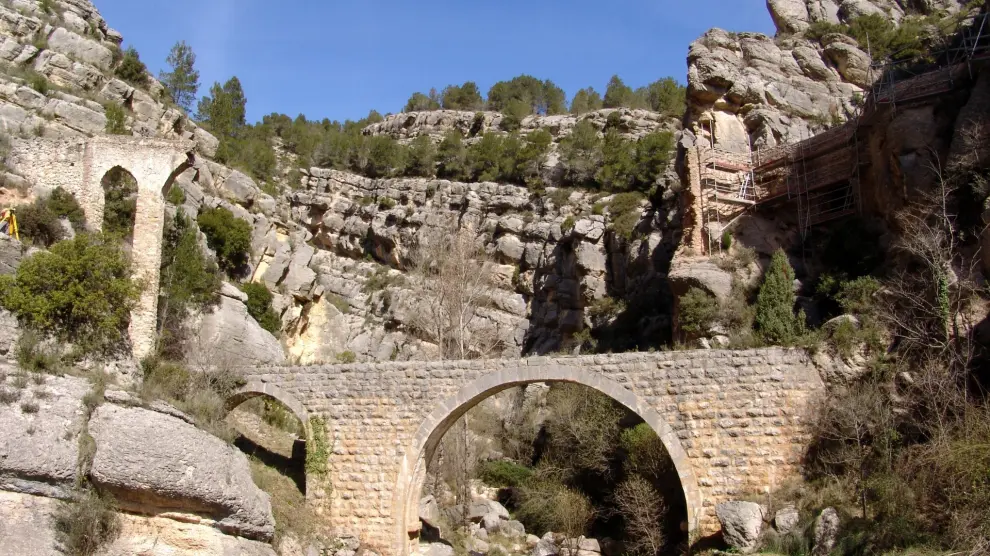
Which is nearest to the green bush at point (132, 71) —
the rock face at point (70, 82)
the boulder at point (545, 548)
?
the rock face at point (70, 82)

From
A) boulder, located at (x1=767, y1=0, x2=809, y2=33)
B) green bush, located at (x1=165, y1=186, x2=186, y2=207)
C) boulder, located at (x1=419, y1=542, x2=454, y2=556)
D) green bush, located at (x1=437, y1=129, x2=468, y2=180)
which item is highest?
boulder, located at (x1=767, y1=0, x2=809, y2=33)

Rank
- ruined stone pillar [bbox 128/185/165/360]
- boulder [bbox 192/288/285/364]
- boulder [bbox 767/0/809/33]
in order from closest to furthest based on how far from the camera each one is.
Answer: ruined stone pillar [bbox 128/185/165/360]
boulder [bbox 192/288/285/364]
boulder [bbox 767/0/809/33]

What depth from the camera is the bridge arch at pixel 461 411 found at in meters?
16.2

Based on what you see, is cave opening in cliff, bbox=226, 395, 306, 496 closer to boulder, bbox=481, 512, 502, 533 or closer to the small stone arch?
the small stone arch

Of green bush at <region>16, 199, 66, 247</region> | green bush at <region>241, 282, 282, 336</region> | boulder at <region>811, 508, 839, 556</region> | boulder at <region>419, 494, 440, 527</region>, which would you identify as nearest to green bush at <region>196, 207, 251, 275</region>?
green bush at <region>241, 282, 282, 336</region>

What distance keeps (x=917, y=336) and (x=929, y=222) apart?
4116 mm

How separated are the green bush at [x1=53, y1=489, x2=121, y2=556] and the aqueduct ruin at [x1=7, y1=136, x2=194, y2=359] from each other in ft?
16.7

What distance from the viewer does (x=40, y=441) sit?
13625 mm

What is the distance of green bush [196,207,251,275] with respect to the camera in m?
26.9

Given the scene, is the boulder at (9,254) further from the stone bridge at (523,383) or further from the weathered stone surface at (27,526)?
the weathered stone surface at (27,526)

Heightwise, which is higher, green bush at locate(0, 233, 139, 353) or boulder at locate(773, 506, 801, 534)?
green bush at locate(0, 233, 139, 353)

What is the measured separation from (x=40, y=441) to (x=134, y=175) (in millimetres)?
8168

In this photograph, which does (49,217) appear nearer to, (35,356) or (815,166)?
(35,356)

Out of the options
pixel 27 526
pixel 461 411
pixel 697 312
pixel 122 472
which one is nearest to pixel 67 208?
pixel 122 472
